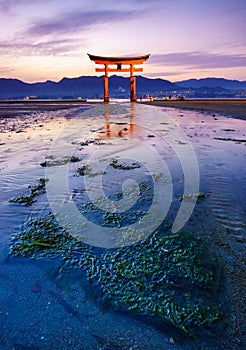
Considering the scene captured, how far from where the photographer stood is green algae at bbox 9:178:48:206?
4527mm

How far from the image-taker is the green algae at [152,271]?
2234 mm

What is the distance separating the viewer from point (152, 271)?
2742mm

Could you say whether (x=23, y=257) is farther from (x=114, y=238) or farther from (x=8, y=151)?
(x=8, y=151)

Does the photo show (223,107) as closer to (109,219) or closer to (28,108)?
(28,108)

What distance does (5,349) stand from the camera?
6.22ft

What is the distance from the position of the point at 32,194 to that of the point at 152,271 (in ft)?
10.2

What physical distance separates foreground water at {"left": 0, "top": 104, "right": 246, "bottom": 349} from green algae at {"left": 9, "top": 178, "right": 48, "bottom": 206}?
130 mm

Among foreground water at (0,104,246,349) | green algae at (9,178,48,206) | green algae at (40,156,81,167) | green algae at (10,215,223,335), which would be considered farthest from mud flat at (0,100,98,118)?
green algae at (10,215,223,335)

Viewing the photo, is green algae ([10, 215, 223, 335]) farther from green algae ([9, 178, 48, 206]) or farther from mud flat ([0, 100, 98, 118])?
mud flat ([0, 100, 98, 118])

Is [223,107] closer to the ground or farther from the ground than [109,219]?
farther from the ground

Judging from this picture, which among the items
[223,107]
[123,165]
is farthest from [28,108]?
[123,165]

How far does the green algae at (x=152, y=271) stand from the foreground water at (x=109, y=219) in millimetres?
114

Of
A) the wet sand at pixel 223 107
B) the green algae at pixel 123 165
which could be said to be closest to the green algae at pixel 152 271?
the green algae at pixel 123 165

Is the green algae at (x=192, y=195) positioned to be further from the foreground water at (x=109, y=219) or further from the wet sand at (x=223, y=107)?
the wet sand at (x=223, y=107)
